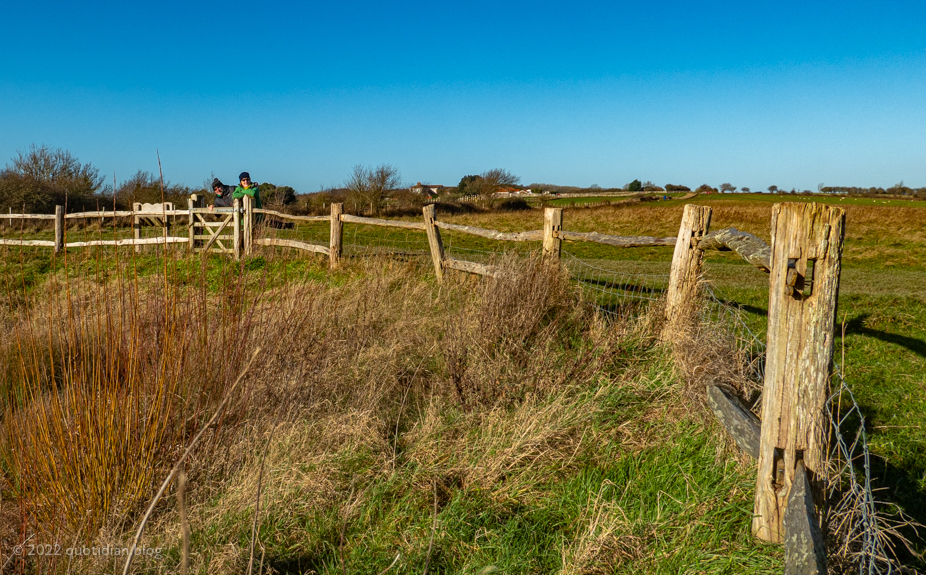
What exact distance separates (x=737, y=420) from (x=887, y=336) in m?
4.57

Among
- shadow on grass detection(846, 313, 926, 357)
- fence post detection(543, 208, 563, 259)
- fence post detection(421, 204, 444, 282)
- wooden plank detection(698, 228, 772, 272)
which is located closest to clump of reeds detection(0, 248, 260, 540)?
wooden plank detection(698, 228, 772, 272)

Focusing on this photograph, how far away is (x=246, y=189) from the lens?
38.3ft

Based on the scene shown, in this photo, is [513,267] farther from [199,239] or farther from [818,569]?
[199,239]

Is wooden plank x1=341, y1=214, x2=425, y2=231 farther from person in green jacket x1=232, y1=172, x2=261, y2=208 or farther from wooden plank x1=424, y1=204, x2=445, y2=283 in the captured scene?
person in green jacket x1=232, y1=172, x2=261, y2=208

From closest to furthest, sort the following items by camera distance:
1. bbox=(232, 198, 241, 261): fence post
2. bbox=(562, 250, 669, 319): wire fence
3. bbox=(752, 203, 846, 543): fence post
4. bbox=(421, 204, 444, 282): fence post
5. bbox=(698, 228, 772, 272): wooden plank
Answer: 1. bbox=(752, 203, 846, 543): fence post
2. bbox=(698, 228, 772, 272): wooden plank
3. bbox=(562, 250, 669, 319): wire fence
4. bbox=(421, 204, 444, 282): fence post
5. bbox=(232, 198, 241, 261): fence post

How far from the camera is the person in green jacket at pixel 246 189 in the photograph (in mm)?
11591

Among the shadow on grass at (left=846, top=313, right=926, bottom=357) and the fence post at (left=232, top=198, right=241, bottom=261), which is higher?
the fence post at (left=232, top=198, right=241, bottom=261)

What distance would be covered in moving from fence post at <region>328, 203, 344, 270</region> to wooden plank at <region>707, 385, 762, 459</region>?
7.55m

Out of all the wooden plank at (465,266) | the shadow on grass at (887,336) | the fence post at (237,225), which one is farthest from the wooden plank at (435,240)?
the fence post at (237,225)

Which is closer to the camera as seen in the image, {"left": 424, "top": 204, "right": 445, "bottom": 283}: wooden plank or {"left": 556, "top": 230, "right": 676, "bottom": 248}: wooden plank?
{"left": 556, "top": 230, "right": 676, "bottom": 248}: wooden plank

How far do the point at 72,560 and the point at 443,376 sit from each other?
100 inches

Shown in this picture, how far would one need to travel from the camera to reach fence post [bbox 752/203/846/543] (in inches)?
86.9

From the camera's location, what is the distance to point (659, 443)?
10.8ft

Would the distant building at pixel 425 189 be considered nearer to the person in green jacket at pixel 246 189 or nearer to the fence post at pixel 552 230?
the person in green jacket at pixel 246 189
